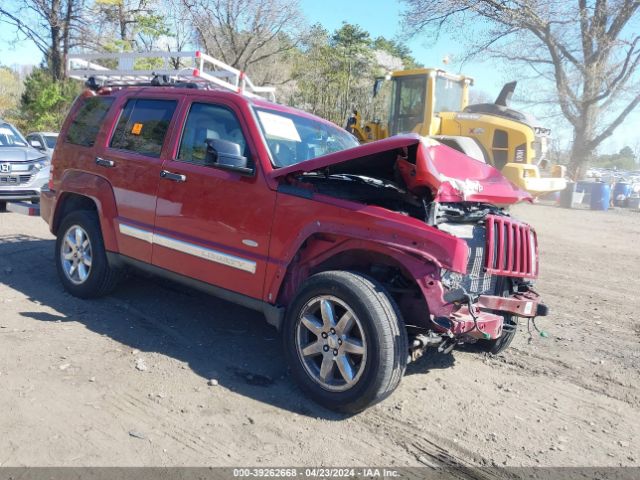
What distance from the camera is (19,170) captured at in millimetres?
10602

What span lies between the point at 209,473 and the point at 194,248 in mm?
1997

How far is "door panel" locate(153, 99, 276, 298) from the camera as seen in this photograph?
13.4 feet

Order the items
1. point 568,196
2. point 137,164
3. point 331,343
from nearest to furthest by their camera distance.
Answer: point 331,343, point 137,164, point 568,196

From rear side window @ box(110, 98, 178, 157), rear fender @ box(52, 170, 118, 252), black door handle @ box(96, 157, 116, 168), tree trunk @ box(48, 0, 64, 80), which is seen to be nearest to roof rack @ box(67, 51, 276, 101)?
rear side window @ box(110, 98, 178, 157)

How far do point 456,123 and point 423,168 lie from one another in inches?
427

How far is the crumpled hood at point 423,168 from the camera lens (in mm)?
3479

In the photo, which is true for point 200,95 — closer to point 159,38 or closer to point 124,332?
point 124,332

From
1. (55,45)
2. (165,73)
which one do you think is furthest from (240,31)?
(165,73)

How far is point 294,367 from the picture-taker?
376 centimetres

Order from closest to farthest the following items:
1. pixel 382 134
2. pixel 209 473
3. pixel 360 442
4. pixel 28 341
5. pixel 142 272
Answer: pixel 209 473, pixel 360 442, pixel 28 341, pixel 142 272, pixel 382 134

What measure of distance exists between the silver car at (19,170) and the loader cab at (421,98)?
8255 mm

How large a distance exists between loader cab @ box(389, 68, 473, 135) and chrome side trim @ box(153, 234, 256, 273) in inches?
383

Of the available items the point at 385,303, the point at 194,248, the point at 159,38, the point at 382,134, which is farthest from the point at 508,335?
the point at 159,38

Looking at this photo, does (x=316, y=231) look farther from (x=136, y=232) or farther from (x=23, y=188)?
(x=23, y=188)
